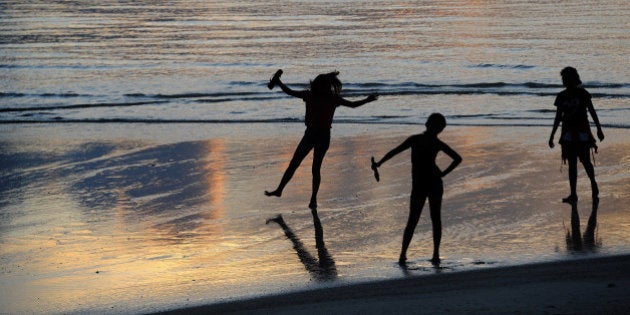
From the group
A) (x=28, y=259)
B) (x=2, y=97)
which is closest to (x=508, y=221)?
(x=28, y=259)

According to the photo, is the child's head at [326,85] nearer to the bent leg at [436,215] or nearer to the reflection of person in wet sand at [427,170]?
the reflection of person in wet sand at [427,170]

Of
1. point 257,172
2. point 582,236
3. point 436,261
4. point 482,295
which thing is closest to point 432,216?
point 436,261

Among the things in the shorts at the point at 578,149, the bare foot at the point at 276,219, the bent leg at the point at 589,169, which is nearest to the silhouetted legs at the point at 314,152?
the bare foot at the point at 276,219

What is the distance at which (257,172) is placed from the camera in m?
14.6

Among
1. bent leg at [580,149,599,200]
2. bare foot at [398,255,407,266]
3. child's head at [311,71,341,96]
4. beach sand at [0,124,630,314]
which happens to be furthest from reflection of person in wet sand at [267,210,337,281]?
bent leg at [580,149,599,200]

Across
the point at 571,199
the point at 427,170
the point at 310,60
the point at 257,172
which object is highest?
the point at 427,170

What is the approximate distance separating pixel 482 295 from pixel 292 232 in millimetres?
3363

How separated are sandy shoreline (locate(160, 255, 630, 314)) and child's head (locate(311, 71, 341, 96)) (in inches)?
148

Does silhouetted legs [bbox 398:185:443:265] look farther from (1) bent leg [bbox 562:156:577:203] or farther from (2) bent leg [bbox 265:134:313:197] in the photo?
(2) bent leg [bbox 265:134:313:197]

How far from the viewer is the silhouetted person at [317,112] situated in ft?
40.2

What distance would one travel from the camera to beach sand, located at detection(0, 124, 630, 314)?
8562mm

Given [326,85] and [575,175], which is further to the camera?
[326,85]

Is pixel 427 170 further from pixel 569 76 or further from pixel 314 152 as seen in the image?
pixel 314 152

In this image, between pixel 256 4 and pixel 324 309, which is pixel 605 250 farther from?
pixel 256 4
